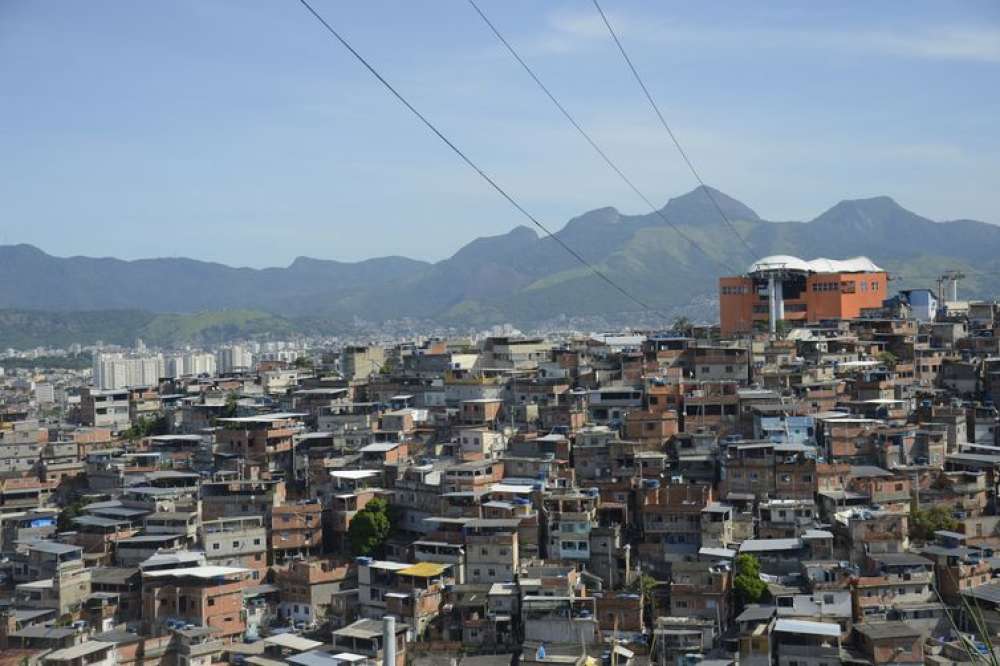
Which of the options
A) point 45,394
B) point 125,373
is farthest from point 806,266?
point 125,373

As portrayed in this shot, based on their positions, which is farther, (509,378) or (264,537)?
(509,378)

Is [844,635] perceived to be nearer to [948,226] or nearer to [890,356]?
[890,356]

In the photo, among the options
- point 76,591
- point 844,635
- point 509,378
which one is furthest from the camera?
point 509,378

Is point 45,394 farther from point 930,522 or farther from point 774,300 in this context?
point 930,522

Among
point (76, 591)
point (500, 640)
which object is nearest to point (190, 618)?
point (76, 591)

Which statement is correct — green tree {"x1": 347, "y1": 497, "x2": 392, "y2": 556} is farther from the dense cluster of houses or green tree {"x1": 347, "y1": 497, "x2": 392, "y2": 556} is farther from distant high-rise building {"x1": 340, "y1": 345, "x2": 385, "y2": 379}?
distant high-rise building {"x1": 340, "y1": 345, "x2": 385, "y2": 379}

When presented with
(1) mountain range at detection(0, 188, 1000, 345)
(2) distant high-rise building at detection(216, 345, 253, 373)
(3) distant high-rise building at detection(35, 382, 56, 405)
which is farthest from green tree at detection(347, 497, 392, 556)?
(1) mountain range at detection(0, 188, 1000, 345)
